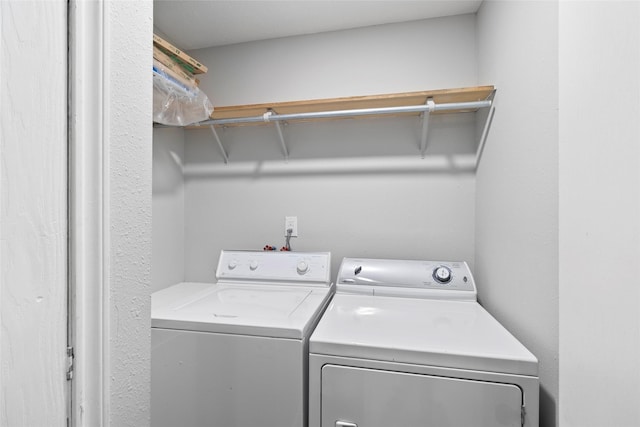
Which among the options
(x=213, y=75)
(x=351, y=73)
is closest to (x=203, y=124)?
(x=213, y=75)

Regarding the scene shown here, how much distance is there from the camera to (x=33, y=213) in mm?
487

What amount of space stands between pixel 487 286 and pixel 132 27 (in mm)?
A: 1782

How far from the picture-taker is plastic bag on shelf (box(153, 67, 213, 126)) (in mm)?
1391

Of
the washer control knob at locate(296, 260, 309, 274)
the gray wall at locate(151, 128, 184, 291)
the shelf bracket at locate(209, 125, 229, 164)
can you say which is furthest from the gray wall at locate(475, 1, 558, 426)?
the gray wall at locate(151, 128, 184, 291)

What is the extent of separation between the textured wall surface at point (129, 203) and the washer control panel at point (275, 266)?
1.03m

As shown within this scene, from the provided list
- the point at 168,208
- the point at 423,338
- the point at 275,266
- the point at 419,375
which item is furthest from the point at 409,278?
the point at 168,208

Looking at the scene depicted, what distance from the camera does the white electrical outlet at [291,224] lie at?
75.7 inches

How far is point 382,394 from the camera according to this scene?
971 mm

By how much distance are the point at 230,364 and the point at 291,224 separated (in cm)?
99

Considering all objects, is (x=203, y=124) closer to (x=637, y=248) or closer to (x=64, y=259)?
(x=64, y=259)

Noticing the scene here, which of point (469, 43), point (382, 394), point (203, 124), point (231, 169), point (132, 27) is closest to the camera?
point (132, 27)

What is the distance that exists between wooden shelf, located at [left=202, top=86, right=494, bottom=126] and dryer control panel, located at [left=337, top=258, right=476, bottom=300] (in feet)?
3.00

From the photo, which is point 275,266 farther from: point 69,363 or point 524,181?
point 524,181

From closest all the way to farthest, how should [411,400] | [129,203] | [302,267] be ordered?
[129,203] → [411,400] → [302,267]
